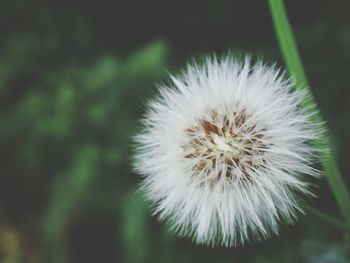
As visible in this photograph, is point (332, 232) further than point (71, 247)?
No

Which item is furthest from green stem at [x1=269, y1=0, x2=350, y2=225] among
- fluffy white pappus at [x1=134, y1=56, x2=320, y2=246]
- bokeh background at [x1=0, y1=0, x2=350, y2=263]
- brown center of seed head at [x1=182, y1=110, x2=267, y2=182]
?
bokeh background at [x1=0, y1=0, x2=350, y2=263]

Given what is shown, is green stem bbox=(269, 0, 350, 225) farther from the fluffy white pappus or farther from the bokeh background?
the bokeh background

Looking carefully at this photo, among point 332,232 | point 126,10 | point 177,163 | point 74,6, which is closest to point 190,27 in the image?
point 126,10

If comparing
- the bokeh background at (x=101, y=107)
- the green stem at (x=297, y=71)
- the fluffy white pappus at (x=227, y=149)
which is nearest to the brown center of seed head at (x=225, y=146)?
the fluffy white pappus at (x=227, y=149)

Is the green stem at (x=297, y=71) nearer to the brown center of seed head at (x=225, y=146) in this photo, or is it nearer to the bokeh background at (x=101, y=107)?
the brown center of seed head at (x=225, y=146)

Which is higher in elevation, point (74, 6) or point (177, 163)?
point (74, 6)

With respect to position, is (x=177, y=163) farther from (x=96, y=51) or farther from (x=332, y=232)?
(x=96, y=51)

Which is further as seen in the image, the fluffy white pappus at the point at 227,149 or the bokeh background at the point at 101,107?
the bokeh background at the point at 101,107
